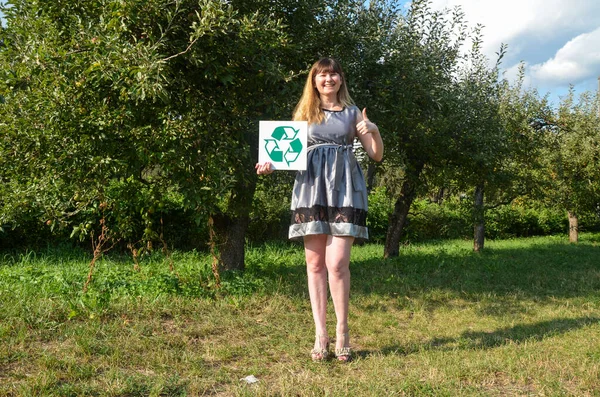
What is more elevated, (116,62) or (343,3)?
(343,3)

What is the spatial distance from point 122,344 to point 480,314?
3707 mm

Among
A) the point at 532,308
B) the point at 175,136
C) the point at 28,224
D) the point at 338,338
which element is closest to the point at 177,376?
the point at 338,338

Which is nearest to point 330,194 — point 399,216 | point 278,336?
point 278,336

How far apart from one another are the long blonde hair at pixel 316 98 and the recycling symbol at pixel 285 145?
220 millimetres

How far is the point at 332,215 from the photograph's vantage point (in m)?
3.88

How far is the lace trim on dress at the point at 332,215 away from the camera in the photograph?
3.84 metres

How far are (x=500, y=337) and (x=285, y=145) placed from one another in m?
2.65

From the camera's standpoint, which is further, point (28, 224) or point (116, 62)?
point (28, 224)

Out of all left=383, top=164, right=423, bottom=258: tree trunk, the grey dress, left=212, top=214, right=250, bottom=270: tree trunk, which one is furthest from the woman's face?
left=383, top=164, right=423, bottom=258: tree trunk

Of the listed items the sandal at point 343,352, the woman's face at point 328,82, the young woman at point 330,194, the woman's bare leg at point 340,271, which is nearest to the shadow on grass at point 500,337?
the sandal at point 343,352

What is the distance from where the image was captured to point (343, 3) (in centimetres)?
704

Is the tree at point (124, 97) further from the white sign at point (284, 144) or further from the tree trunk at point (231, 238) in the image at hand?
the tree trunk at point (231, 238)

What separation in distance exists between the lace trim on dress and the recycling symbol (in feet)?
1.29

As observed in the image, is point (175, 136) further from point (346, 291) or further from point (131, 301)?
point (346, 291)
